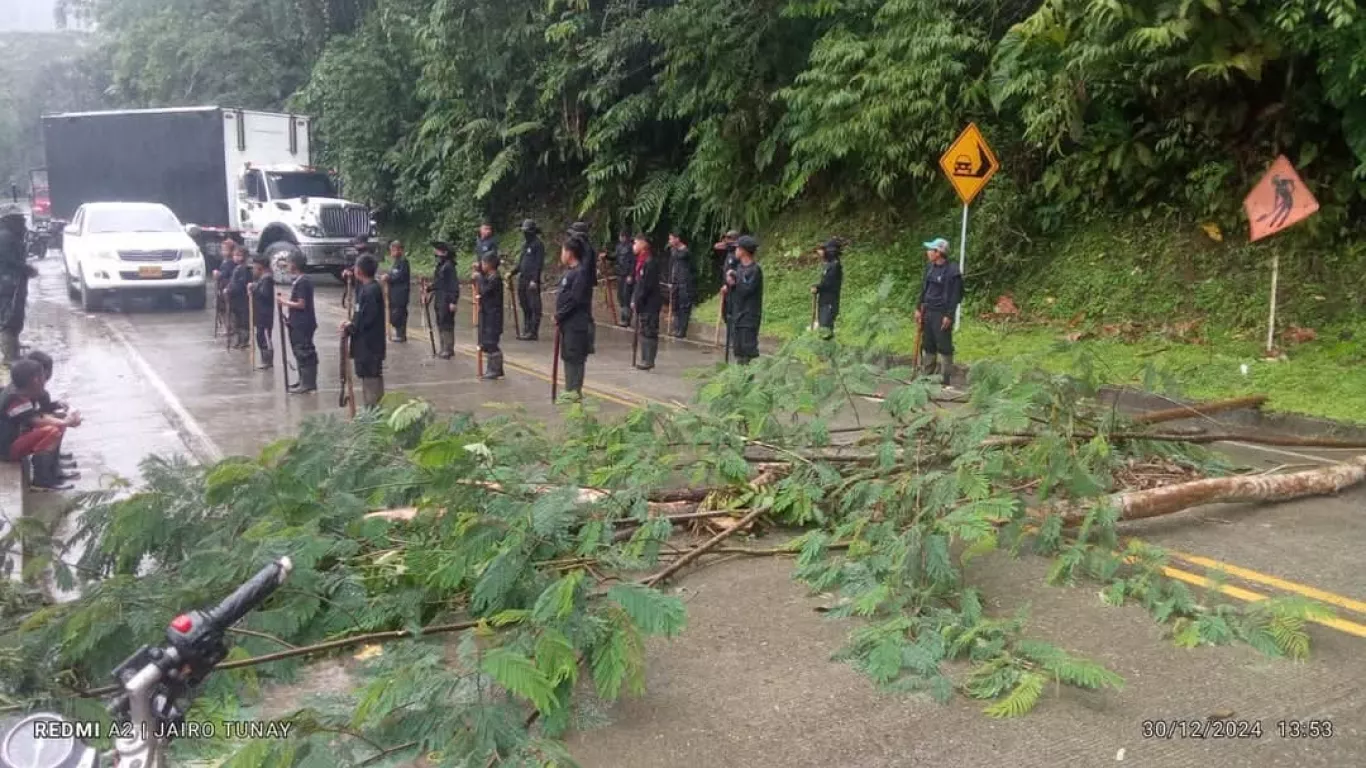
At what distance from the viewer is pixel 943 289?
41.2 feet

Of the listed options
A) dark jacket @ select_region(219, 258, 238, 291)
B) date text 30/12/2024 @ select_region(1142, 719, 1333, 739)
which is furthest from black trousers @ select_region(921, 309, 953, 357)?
dark jacket @ select_region(219, 258, 238, 291)

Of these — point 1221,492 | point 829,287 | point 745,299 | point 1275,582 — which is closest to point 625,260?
point 829,287

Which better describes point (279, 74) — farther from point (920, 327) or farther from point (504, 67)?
point (920, 327)

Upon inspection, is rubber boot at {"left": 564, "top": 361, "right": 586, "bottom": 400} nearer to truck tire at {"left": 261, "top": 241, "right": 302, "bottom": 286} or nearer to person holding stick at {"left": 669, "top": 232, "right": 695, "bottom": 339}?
person holding stick at {"left": 669, "top": 232, "right": 695, "bottom": 339}

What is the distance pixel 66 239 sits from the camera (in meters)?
21.4

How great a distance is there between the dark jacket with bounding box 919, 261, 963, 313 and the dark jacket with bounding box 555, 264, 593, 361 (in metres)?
3.89

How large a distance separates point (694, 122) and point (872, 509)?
50.9 ft

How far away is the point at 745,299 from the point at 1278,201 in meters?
5.75

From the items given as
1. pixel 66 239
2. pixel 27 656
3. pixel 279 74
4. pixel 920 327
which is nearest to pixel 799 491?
pixel 27 656

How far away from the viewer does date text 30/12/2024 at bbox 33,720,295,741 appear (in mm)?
2498

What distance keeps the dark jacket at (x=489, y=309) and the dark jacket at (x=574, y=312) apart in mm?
1991

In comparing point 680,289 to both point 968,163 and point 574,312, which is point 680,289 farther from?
point 574,312

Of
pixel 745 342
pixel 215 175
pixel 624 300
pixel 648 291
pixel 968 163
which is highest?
pixel 968 163

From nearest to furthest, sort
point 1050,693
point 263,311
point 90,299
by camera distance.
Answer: point 1050,693
point 263,311
point 90,299
